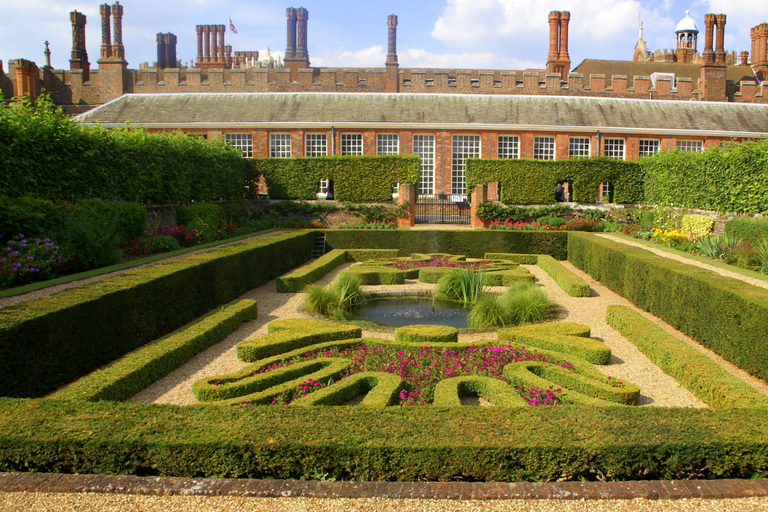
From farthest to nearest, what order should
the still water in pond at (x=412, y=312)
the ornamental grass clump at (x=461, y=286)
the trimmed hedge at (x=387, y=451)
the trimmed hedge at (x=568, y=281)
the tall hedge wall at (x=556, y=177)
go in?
the tall hedge wall at (x=556, y=177) → the trimmed hedge at (x=568, y=281) → the ornamental grass clump at (x=461, y=286) → the still water in pond at (x=412, y=312) → the trimmed hedge at (x=387, y=451)

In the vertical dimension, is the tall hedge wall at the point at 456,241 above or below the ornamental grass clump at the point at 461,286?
above

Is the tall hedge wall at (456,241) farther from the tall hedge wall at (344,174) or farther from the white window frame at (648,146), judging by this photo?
the white window frame at (648,146)

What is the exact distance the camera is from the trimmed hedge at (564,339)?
240 inches

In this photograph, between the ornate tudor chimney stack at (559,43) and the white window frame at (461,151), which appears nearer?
the white window frame at (461,151)

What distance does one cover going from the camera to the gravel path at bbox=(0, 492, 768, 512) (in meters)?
2.88

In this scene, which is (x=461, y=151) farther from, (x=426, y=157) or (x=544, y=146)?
(x=544, y=146)

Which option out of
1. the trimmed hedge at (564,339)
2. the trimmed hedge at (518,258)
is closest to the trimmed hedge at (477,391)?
the trimmed hedge at (564,339)

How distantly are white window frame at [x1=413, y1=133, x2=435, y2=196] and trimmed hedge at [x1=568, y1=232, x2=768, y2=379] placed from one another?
16.9 meters

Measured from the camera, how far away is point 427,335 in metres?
6.49

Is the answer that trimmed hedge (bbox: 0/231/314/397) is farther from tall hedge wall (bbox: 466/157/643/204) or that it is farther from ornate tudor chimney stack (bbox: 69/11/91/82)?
ornate tudor chimney stack (bbox: 69/11/91/82)

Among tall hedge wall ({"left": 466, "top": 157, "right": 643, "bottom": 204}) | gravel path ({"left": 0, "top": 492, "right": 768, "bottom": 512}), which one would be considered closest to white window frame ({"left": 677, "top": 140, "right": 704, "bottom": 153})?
tall hedge wall ({"left": 466, "top": 157, "right": 643, "bottom": 204})

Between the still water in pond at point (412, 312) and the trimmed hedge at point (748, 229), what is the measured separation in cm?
552

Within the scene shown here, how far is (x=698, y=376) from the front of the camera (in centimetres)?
502

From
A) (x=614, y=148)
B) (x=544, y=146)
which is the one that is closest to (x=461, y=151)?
(x=544, y=146)
